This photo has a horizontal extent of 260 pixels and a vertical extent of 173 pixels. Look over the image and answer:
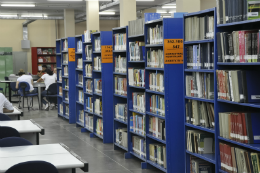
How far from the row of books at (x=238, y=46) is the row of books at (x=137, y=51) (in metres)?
2.08

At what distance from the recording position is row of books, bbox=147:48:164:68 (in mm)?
5088

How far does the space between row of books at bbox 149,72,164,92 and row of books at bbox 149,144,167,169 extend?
33.0 inches

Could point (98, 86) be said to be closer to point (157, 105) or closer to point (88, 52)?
point (88, 52)

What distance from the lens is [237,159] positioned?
3.60 m

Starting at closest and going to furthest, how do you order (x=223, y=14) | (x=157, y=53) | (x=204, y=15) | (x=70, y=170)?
(x=70, y=170)
(x=223, y=14)
(x=204, y=15)
(x=157, y=53)

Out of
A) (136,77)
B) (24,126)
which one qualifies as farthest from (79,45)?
(24,126)

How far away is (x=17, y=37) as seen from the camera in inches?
765

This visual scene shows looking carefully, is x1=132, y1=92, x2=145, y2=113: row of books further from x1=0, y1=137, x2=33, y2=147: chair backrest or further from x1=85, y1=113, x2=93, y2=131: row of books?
x1=85, y1=113, x2=93, y2=131: row of books

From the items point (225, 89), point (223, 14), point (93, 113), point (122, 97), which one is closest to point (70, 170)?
point (225, 89)

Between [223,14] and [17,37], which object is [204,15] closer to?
[223,14]

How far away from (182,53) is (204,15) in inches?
27.1

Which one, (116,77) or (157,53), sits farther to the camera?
(116,77)

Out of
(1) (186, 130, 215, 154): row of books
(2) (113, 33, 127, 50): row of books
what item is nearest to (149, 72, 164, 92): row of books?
(1) (186, 130, 215, 154): row of books

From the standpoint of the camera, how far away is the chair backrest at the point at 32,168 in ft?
9.07
